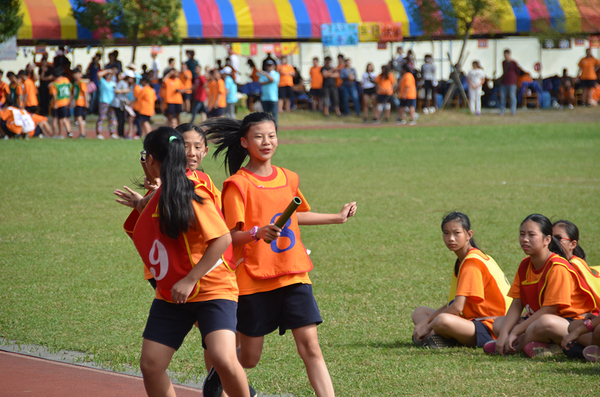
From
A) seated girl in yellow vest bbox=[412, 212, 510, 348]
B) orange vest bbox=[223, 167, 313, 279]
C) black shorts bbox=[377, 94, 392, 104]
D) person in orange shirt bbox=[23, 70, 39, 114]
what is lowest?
seated girl in yellow vest bbox=[412, 212, 510, 348]

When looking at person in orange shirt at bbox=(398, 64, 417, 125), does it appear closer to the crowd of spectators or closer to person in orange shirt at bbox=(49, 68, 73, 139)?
the crowd of spectators

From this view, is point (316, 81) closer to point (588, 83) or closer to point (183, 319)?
point (588, 83)

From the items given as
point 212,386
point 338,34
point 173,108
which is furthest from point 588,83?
point 212,386

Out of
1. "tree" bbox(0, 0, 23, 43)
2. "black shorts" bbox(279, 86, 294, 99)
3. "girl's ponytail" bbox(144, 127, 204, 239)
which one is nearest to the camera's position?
"girl's ponytail" bbox(144, 127, 204, 239)

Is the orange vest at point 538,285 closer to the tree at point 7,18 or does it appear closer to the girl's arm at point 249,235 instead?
the girl's arm at point 249,235

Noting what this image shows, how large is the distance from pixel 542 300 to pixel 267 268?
2.02 meters

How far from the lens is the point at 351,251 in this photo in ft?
24.9

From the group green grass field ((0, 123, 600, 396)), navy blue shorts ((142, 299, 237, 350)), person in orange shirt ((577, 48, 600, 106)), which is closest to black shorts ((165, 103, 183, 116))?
green grass field ((0, 123, 600, 396))

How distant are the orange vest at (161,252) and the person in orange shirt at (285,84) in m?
21.9

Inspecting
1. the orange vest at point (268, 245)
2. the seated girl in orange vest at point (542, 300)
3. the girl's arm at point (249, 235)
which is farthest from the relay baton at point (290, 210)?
the seated girl in orange vest at point (542, 300)

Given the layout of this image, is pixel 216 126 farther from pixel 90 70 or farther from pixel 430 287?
pixel 90 70

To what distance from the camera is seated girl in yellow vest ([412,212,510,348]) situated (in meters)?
4.50

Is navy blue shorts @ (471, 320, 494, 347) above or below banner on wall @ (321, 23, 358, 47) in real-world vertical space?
below

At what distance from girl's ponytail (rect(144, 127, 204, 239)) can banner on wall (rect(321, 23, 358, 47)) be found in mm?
23632
